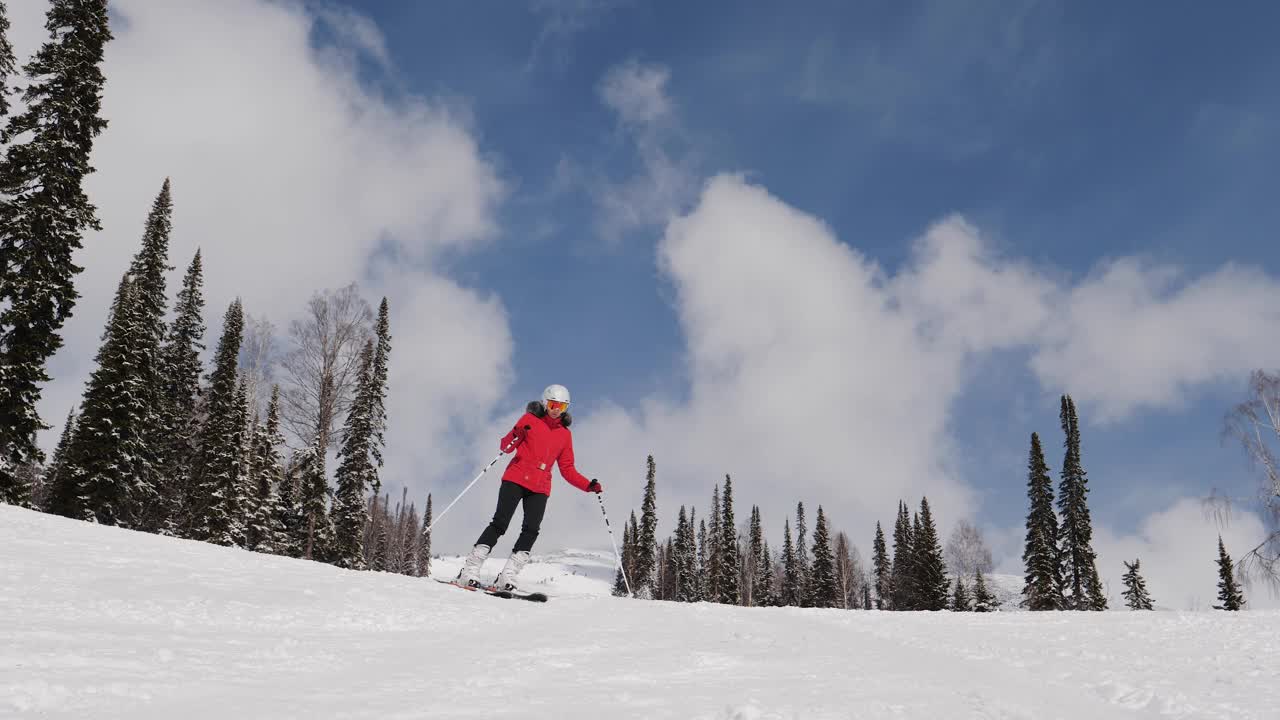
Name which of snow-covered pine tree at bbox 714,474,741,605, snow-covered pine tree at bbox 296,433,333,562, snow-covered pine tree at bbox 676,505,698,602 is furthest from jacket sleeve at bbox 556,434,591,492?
snow-covered pine tree at bbox 676,505,698,602

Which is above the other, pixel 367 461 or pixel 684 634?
pixel 367 461

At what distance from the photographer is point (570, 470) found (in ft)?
35.6

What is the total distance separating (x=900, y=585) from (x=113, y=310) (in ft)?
246

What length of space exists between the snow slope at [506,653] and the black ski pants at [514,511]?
1035 mm

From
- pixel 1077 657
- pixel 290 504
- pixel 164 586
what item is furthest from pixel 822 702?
pixel 290 504

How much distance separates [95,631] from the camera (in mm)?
5348

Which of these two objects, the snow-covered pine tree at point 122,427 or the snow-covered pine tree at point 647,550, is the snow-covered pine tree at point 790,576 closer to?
the snow-covered pine tree at point 647,550

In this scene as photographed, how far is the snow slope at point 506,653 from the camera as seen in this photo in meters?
4.15

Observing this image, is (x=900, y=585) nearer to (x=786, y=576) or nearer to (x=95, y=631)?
(x=786, y=576)

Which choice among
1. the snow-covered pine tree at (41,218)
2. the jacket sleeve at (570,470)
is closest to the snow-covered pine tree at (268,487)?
the snow-covered pine tree at (41,218)

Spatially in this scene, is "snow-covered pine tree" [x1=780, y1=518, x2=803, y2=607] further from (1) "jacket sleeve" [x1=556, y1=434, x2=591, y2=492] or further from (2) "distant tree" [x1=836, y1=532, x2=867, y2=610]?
(1) "jacket sleeve" [x1=556, y1=434, x2=591, y2=492]

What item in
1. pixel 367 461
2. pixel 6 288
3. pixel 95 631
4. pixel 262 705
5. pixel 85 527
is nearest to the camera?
pixel 262 705

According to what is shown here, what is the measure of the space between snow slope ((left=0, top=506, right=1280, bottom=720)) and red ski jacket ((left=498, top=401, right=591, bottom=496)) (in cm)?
164

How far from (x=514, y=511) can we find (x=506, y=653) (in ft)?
14.7
